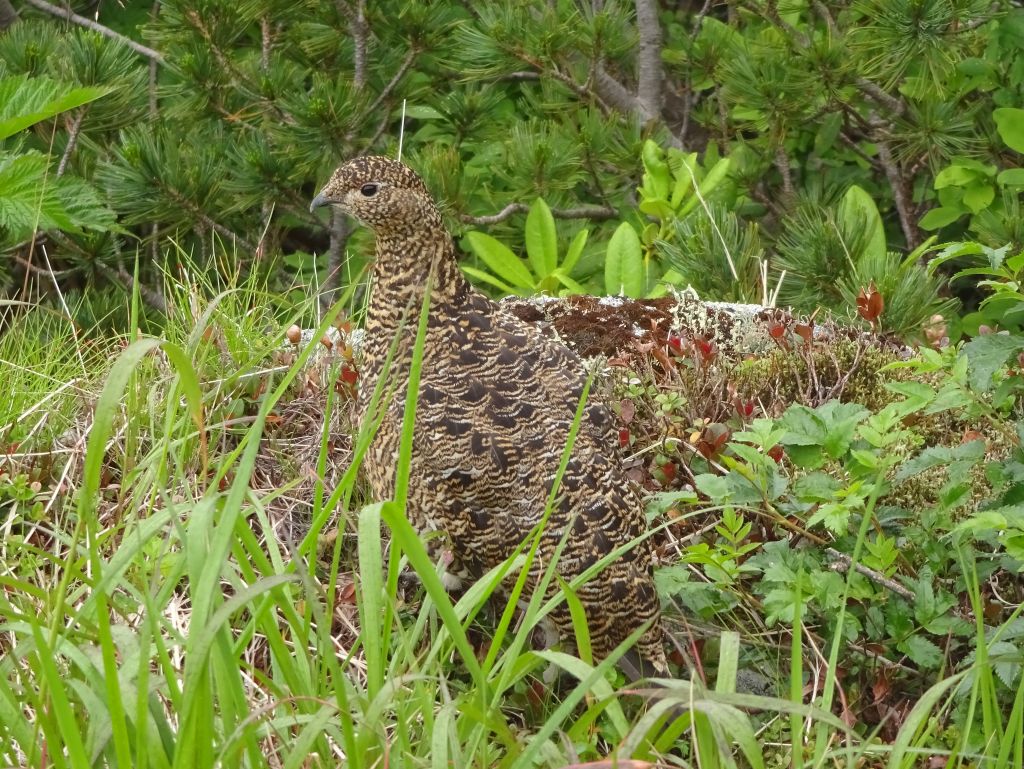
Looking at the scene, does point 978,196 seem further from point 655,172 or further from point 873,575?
point 873,575

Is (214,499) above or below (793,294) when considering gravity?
above

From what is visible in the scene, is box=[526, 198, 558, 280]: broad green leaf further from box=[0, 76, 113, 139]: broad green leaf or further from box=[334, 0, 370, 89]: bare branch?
box=[0, 76, 113, 139]: broad green leaf

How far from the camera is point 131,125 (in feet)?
19.0

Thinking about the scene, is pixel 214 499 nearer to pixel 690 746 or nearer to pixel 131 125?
pixel 690 746

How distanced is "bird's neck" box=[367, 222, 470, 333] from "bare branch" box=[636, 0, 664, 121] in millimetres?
2537

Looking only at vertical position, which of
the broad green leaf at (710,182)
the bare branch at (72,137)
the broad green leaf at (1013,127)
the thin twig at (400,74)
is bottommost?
the broad green leaf at (710,182)

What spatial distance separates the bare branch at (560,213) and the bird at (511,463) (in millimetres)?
1783

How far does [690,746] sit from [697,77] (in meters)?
4.02

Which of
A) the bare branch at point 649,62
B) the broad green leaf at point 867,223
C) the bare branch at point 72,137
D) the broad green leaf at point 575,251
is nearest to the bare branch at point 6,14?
the bare branch at point 72,137

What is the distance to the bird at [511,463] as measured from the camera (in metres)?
3.21

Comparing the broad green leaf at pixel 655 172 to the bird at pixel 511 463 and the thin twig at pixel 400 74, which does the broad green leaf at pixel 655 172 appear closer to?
the thin twig at pixel 400 74

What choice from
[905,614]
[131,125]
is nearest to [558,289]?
[131,125]

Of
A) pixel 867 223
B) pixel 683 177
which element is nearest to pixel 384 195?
pixel 683 177

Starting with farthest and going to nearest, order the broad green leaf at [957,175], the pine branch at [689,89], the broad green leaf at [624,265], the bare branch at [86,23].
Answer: the pine branch at [689,89] < the bare branch at [86,23] < the broad green leaf at [957,175] < the broad green leaf at [624,265]
